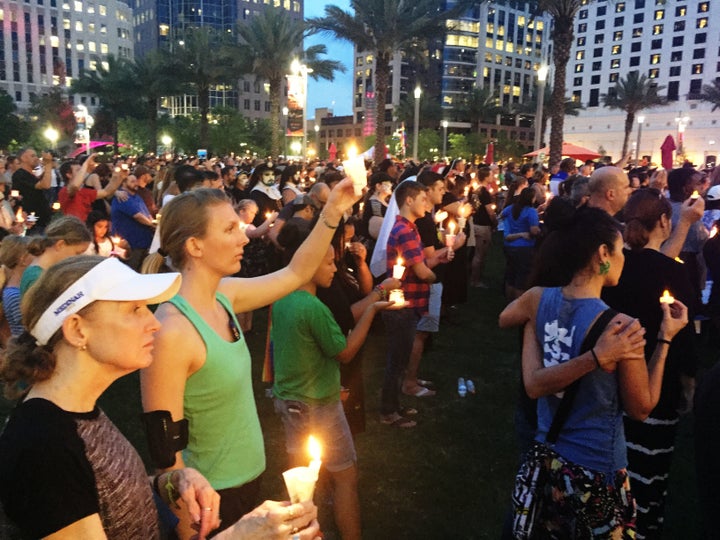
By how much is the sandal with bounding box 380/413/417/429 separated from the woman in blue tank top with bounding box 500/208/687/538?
2789 mm

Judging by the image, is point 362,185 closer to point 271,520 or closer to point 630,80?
point 271,520

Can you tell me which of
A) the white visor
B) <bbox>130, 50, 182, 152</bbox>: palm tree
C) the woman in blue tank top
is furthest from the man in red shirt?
<bbox>130, 50, 182, 152</bbox>: palm tree

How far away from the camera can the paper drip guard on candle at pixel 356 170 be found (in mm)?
2598

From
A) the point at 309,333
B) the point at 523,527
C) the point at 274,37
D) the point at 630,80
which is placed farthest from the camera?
the point at 630,80

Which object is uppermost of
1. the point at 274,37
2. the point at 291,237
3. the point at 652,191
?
the point at 274,37

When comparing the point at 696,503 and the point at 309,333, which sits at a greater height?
the point at 309,333

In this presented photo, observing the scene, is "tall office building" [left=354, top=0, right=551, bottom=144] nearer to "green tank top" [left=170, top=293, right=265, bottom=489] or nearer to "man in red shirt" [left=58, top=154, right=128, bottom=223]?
"man in red shirt" [left=58, top=154, right=128, bottom=223]

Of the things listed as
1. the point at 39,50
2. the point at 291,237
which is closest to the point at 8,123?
the point at 291,237

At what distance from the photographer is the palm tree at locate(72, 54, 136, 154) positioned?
4447 cm

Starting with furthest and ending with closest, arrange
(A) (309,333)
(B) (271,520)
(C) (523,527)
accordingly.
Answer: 1. (A) (309,333)
2. (C) (523,527)
3. (B) (271,520)

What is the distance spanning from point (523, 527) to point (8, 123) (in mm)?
61092

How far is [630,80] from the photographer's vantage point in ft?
183

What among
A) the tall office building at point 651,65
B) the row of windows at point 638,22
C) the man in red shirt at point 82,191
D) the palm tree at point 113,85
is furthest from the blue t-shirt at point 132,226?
the row of windows at point 638,22

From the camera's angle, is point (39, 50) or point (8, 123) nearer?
point (8, 123)
